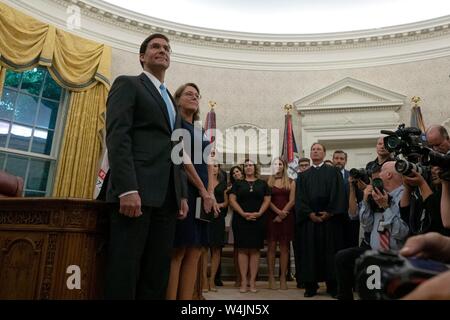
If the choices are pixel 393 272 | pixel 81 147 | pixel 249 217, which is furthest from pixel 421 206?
pixel 81 147

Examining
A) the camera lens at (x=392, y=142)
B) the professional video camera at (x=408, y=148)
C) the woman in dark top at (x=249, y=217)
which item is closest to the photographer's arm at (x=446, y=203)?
the professional video camera at (x=408, y=148)

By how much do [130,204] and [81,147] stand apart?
546cm

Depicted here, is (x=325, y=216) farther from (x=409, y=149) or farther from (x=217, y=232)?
(x=409, y=149)

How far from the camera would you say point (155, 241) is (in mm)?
1718

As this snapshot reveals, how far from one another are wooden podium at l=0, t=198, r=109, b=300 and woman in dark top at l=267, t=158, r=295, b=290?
274 cm

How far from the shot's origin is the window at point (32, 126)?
6.18 meters

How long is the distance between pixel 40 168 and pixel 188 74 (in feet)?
12.0

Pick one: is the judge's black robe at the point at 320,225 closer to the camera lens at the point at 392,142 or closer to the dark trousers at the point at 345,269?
the dark trousers at the point at 345,269

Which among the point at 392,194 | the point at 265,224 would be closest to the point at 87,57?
the point at 265,224

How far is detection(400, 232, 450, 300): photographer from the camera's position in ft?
1.70

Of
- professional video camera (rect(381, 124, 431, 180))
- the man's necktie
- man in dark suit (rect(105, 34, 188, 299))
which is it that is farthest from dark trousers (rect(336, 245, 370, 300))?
the man's necktie

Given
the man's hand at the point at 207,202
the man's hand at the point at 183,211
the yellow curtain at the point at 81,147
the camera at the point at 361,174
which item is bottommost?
the man's hand at the point at 183,211

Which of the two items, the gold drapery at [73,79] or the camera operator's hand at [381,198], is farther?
the gold drapery at [73,79]

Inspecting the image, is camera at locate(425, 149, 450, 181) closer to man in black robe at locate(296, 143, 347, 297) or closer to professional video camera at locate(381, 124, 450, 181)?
professional video camera at locate(381, 124, 450, 181)
